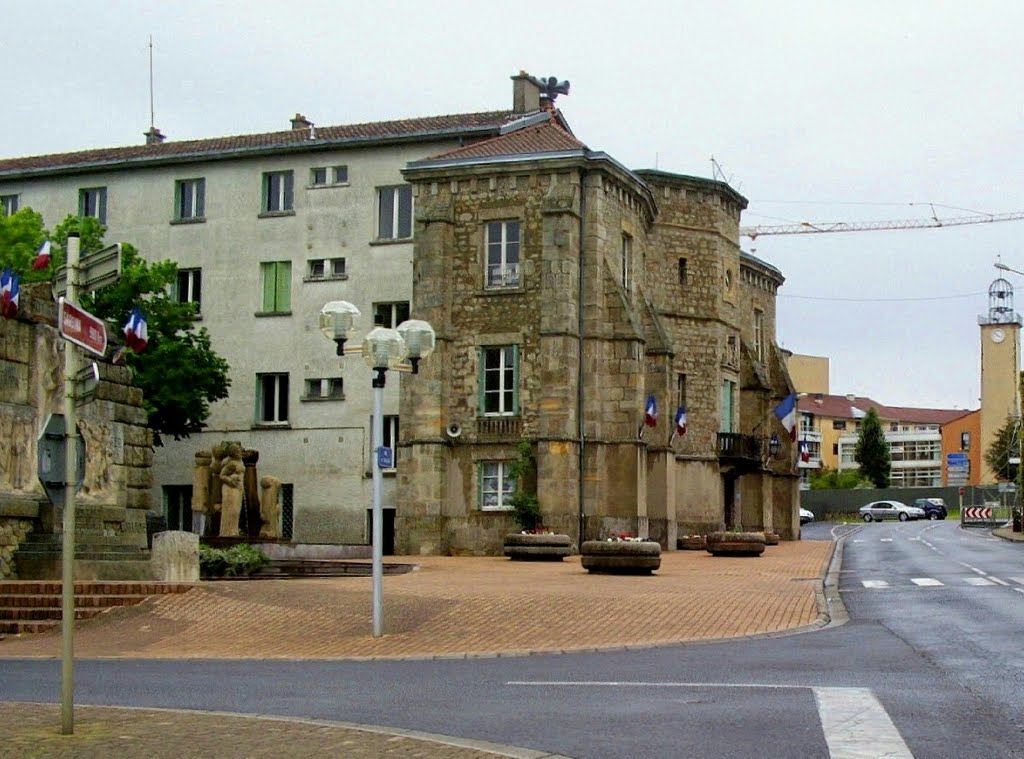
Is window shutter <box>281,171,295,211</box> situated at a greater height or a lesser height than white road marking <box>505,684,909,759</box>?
greater

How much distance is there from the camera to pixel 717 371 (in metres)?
50.9

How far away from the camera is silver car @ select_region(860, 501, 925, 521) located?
96.8m

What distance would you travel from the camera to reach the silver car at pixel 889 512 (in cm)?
9675

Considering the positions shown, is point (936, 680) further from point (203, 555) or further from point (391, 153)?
point (391, 153)

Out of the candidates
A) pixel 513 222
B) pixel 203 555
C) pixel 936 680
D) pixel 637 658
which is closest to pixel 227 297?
pixel 513 222

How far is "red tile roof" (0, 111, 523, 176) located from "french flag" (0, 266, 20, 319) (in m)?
22.1

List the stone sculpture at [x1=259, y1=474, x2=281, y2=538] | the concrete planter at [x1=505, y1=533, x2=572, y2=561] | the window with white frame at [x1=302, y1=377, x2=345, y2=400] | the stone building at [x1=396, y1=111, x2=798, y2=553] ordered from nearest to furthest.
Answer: the concrete planter at [x1=505, y1=533, x2=572, y2=561]
the stone sculpture at [x1=259, y1=474, x2=281, y2=538]
the stone building at [x1=396, y1=111, x2=798, y2=553]
the window with white frame at [x1=302, y1=377, x2=345, y2=400]

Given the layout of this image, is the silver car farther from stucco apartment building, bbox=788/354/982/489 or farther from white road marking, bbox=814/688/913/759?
white road marking, bbox=814/688/913/759

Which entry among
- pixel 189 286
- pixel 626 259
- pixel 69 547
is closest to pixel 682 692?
pixel 69 547

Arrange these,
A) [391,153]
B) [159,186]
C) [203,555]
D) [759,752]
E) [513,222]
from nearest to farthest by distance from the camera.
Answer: [759,752] < [203,555] < [513,222] < [391,153] < [159,186]

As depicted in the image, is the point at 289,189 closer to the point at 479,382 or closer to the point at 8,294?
the point at 479,382

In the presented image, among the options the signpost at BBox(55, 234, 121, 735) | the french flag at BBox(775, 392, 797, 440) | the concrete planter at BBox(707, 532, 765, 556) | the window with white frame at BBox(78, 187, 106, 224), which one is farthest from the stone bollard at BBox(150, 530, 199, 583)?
the french flag at BBox(775, 392, 797, 440)

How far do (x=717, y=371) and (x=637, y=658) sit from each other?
36.3 metres

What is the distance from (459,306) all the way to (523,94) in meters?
9.23
